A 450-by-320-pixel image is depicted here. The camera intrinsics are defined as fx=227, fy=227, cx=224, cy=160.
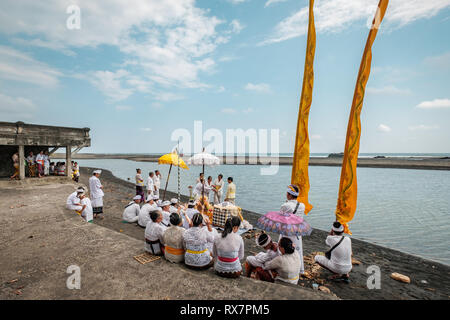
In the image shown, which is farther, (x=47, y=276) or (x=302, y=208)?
(x=302, y=208)

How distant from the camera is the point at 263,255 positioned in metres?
5.12

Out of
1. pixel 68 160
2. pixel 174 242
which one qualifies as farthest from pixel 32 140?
pixel 174 242

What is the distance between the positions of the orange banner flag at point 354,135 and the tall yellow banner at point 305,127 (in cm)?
111

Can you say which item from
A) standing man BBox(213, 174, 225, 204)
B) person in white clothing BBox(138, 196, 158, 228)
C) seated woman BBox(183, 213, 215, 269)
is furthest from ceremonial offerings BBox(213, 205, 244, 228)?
seated woman BBox(183, 213, 215, 269)

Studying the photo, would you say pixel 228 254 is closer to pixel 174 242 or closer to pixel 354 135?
pixel 174 242

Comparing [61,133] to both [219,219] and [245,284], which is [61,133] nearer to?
[219,219]

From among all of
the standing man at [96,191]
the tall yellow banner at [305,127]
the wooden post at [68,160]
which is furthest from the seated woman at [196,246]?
the wooden post at [68,160]

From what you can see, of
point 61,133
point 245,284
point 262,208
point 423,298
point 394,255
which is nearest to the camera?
point 245,284

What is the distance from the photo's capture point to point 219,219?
9492mm

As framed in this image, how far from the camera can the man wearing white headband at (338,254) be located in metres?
6.03

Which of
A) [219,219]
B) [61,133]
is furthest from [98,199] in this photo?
[61,133]

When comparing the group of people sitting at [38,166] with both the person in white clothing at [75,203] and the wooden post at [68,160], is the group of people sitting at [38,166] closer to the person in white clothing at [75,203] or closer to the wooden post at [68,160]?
the wooden post at [68,160]

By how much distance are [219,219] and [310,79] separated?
6271mm

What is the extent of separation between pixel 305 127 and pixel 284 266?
4412 millimetres
